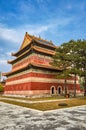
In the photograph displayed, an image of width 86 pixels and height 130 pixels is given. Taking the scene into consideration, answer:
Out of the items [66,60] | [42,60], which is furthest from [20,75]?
[66,60]

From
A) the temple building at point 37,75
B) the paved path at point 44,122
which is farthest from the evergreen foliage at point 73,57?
the paved path at point 44,122

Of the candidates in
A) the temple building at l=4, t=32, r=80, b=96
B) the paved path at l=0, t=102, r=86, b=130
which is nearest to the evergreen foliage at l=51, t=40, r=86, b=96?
the temple building at l=4, t=32, r=80, b=96

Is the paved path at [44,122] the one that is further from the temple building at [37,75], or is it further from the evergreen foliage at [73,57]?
the temple building at [37,75]

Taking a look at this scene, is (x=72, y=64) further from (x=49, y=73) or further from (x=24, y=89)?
(x=24, y=89)

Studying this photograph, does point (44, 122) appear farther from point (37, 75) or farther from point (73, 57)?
point (37, 75)

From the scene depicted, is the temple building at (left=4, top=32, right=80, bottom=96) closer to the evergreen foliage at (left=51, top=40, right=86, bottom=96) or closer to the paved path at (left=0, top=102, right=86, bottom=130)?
the evergreen foliage at (left=51, top=40, right=86, bottom=96)

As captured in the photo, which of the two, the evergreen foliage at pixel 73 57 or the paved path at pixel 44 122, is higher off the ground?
the evergreen foliage at pixel 73 57

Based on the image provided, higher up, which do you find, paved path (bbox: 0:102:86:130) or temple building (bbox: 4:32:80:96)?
temple building (bbox: 4:32:80:96)

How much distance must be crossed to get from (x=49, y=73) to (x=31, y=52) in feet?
18.7

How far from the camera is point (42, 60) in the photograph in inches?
1045

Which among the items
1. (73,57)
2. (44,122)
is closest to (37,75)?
(73,57)

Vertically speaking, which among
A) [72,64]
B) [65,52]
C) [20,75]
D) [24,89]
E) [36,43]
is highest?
[36,43]

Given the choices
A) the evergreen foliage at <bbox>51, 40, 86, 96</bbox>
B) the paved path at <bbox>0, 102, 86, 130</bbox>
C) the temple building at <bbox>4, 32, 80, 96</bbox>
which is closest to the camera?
the paved path at <bbox>0, 102, 86, 130</bbox>

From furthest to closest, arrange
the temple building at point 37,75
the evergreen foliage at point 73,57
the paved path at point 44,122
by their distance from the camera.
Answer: the temple building at point 37,75 < the evergreen foliage at point 73,57 < the paved path at point 44,122
